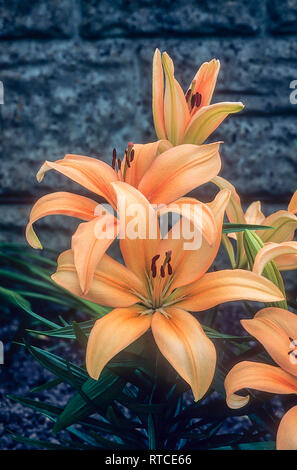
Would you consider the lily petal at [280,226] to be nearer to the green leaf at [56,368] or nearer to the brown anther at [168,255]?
the brown anther at [168,255]

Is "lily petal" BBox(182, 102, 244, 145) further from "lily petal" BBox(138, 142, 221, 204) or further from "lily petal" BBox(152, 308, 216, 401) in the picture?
"lily petal" BBox(152, 308, 216, 401)

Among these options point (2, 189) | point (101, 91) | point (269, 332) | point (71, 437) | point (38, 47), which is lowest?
point (71, 437)

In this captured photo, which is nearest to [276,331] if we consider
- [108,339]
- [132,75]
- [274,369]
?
[274,369]

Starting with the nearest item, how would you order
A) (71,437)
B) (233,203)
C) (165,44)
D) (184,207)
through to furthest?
(184,207) → (233,203) → (71,437) → (165,44)

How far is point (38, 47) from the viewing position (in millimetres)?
1364

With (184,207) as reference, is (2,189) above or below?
below

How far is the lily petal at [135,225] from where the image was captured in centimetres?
38

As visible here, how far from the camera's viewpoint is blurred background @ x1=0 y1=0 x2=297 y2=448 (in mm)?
1339

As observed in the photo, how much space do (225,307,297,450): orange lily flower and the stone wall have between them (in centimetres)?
102

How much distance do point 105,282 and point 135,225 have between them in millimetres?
60

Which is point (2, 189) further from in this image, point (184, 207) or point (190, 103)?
point (184, 207)

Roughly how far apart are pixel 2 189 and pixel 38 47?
41cm

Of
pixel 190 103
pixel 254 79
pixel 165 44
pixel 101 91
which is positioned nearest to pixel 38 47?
pixel 101 91

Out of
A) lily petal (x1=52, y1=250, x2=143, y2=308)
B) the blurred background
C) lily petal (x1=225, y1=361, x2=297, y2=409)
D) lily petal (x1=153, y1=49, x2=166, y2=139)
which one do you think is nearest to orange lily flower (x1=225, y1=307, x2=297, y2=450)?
lily petal (x1=225, y1=361, x2=297, y2=409)
